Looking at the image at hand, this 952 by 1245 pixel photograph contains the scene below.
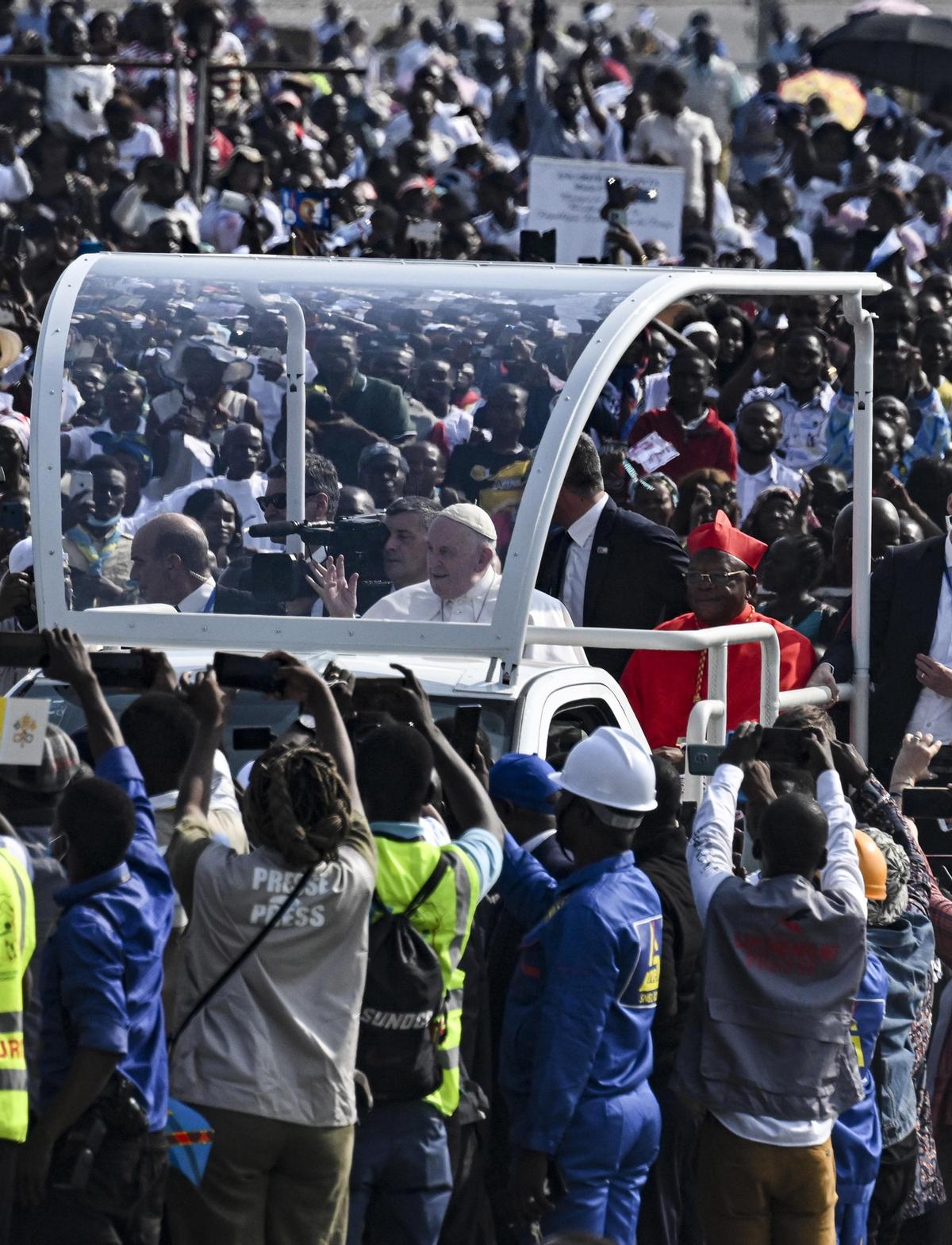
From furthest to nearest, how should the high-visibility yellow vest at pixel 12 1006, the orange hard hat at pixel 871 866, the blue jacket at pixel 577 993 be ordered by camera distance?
the orange hard hat at pixel 871 866 < the blue jacket at pixel 577 993 < the high-visibility yellow vest at pixel 12 1006

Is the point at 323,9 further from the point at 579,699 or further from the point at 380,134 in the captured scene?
the point at 579,699

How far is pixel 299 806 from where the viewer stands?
500 centimetres

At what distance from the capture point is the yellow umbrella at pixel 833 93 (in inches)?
918

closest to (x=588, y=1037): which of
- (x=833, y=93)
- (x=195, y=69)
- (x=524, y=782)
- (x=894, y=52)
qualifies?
(x=524, y=782)

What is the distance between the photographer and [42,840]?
5238 mm

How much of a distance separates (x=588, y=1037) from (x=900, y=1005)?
1219 millimetres

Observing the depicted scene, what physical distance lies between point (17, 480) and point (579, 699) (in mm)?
4355

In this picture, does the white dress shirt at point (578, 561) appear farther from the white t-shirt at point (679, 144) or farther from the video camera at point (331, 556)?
the white t-shirt at point (679, 144)

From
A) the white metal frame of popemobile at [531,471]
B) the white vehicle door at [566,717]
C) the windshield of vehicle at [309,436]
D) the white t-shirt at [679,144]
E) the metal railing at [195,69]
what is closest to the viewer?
the white vehicle door at [566,717]

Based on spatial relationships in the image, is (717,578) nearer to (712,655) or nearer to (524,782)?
(712,655)

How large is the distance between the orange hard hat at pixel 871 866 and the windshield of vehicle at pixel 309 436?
4.24ft

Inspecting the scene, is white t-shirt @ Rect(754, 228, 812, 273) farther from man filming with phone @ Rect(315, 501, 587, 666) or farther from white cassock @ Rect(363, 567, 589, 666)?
man filming with phone @ Rect(315, 501, 587, 666)

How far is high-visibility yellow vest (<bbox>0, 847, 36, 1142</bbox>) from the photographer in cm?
468

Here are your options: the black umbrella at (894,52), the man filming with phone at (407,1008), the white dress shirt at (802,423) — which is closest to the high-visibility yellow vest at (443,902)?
the man filming with phone at (407,1008)
